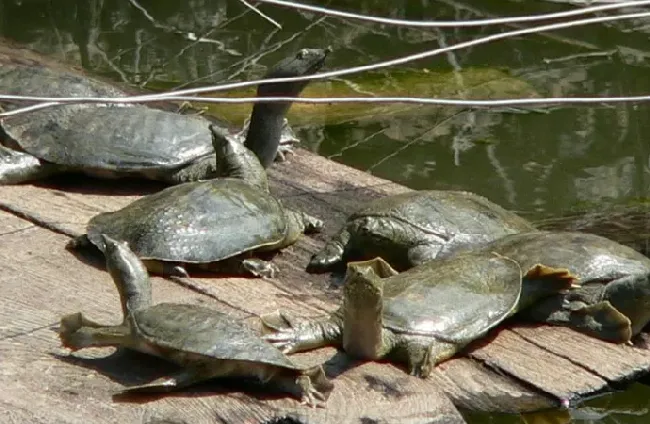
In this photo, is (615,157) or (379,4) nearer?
(615,157)

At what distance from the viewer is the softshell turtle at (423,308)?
3297mm

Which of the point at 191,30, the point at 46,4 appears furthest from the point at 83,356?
the point at 46,4

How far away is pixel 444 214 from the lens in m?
4.04

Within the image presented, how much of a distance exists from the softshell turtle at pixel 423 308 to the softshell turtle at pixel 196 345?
244mm

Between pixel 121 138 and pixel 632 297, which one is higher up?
pixel 121 138

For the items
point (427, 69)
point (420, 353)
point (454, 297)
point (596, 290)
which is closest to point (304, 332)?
point (420, 353)

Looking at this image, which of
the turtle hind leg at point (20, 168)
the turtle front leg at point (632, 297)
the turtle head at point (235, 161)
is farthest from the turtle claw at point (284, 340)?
the turtle hind leg at point (20, 168)

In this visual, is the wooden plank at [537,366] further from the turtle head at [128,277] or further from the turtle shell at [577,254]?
the turtle head at [128,277]

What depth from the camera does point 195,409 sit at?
2.99 m

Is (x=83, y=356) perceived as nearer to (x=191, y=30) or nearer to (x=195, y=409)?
(x=195, y=409)

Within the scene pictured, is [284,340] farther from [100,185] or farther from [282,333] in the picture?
[100,185]

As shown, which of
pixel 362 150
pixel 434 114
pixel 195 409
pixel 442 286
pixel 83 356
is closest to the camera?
pixel 195 409

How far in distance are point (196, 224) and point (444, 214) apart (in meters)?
0.75

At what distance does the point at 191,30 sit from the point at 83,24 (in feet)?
2.45
